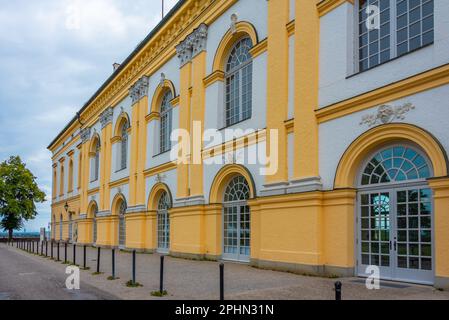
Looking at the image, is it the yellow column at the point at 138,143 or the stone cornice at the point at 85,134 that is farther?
the stone cornice at the point at 85,134

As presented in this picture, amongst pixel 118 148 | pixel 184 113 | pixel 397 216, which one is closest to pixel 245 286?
pixel 397 216

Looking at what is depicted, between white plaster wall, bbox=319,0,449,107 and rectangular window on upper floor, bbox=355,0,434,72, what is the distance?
0.23 meters

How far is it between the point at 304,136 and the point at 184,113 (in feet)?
26.1

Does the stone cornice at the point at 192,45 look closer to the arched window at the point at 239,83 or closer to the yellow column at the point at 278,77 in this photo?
the arched window at the point at 239,83


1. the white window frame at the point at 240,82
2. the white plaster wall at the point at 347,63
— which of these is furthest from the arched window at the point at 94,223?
the white plaster wall at the point at 347,63

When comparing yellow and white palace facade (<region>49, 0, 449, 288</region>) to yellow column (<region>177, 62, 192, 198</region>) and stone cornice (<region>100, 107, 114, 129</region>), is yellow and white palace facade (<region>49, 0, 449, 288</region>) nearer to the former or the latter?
yellow column (<region>177, 62, 192, 198</region>)

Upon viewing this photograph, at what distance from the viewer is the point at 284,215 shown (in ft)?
42.1

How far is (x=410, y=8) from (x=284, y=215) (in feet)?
20.0

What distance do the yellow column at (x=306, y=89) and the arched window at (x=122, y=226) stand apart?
1635 cm

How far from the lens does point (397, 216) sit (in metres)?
10.2

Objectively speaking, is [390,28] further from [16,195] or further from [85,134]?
[16,195]

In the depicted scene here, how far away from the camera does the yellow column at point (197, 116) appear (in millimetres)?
18000
